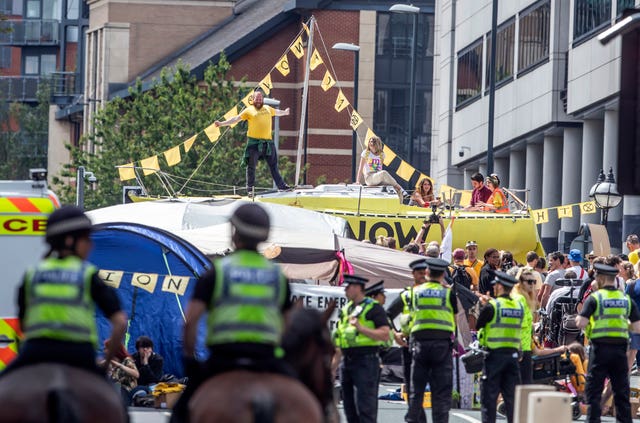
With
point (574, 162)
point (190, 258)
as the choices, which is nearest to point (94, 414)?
point (190, 258)

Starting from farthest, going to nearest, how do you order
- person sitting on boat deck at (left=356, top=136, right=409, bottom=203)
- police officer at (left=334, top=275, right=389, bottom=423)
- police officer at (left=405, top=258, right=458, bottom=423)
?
person sitting on boat deck at (left=356, top=136, right=409, bottom=203) → police officer at (left=405, top=258, right=458, bottom=423) → police officer at (left=334, top=275, right=389, bottom=423)

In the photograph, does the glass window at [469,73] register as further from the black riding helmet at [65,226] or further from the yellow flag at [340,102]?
the black riding helmet at [65,226]

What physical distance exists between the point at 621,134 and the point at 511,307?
5030 mm

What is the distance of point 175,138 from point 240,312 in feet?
162

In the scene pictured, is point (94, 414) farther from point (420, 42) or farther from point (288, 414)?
point (420, 42)

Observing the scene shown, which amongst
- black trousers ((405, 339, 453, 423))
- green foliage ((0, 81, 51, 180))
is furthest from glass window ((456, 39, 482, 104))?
green foliage ((0, 81, 51, 180))

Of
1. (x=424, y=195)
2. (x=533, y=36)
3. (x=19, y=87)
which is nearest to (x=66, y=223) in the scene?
(x=424, y=195)

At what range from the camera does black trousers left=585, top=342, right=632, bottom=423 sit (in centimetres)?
1755

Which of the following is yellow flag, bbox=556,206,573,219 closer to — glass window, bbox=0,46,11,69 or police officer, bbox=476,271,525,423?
police officer, bbox=476,271,525,423

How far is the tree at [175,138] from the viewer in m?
57.9

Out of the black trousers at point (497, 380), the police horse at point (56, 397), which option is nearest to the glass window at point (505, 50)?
the black trousers at point (497, 380)

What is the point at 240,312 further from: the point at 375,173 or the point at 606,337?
the point at 375,173

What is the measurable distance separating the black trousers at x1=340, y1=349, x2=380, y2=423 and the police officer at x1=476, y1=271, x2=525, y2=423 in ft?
4.08

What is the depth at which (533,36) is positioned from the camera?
54.4m
